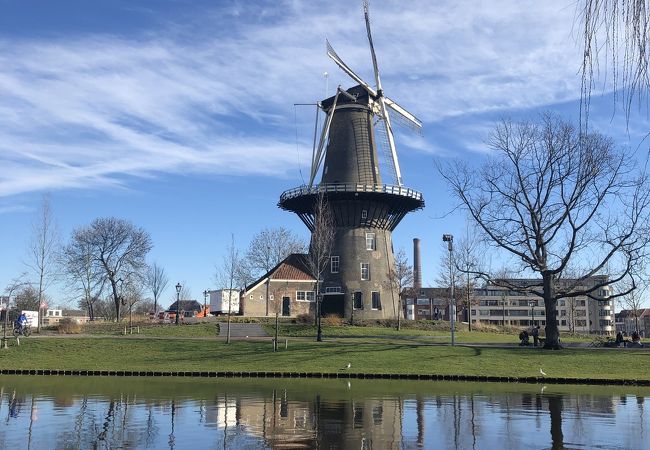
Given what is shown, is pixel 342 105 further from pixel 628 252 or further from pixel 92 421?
pixel 92 421

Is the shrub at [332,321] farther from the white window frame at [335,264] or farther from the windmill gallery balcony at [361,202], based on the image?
the windmill gallery balcony at [361,202]

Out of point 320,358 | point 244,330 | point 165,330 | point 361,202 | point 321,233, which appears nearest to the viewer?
point 320,358

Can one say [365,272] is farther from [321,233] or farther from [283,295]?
[321,233]

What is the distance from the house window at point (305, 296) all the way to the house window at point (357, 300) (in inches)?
196

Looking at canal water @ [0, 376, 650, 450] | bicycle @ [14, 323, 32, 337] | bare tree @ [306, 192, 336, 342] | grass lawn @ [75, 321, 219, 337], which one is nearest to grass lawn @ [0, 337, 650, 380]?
bicycle @ [14, 323, 32, 337]

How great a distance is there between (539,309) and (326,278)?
89.6 meters

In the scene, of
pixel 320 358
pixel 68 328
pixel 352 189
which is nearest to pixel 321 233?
pixel 352 189

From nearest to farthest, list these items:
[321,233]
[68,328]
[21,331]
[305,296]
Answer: [21,331]
[68,328]
[321,233]
[305,296]

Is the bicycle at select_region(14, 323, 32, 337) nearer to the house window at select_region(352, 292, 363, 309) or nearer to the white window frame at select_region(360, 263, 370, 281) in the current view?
the house window at select_region(352, 292, 363, 309)

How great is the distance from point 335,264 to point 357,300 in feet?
13.3

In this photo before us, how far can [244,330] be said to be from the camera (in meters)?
50.1

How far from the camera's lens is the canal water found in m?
12.6

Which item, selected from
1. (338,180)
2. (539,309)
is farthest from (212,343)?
(539,309)

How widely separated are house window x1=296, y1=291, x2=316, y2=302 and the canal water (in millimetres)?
35899
